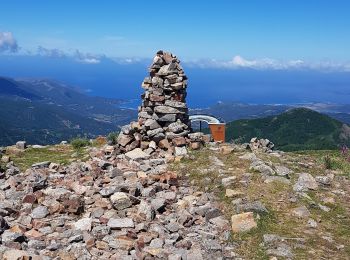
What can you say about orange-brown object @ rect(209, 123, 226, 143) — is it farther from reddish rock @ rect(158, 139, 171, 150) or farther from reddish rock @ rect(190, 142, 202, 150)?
reddish rock @ rect(158, 139, 171, 150)

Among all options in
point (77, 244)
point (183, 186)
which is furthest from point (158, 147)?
point (77, 244)

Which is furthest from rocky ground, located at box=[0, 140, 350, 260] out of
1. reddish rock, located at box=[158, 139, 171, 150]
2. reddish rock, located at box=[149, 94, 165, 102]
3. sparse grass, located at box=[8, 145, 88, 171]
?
reddish rock, located at box=[149, 94, 165, 102]

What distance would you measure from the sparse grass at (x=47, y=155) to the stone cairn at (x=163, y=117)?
3388 millimetres

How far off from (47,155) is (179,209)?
13.4 metres

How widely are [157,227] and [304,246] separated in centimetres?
425

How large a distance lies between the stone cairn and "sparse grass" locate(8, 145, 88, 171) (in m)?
3.39

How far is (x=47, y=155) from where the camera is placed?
2628 centimetres

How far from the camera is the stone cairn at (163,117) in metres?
22.4

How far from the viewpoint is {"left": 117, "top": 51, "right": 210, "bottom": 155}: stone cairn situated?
73.4 ft

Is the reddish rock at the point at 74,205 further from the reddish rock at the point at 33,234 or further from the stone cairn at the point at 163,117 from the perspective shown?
the stone cairn at the point at 163,117

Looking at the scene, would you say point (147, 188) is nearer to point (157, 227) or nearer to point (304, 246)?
point (157, 227)

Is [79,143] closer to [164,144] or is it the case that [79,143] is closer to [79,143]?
[79,143]

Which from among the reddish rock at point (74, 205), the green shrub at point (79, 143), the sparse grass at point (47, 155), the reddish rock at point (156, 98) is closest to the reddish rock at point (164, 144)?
the reddish rock at point (156, 98)

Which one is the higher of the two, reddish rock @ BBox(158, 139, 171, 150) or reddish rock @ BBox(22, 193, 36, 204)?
reddish rock @ BBox(158, 139, 171, 150)
